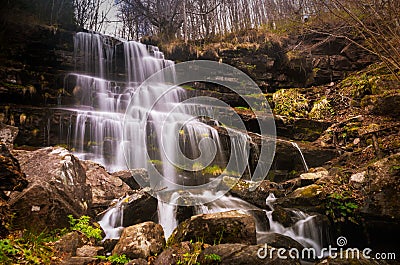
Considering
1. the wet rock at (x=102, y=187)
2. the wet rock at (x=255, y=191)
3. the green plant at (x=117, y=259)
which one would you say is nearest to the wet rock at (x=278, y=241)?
the wet rock at (x=255, y=191)

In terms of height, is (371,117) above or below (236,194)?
above

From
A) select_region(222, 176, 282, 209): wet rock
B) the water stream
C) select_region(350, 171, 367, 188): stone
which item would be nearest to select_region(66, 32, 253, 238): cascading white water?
the water stream

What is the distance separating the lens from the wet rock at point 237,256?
3.08 metres

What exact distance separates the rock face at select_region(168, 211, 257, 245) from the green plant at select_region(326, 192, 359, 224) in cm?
279

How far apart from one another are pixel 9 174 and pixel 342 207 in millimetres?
6419

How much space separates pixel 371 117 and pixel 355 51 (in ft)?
19.3

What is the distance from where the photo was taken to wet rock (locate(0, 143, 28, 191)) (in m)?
3.52

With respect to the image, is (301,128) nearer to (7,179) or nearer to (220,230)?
(220,230)

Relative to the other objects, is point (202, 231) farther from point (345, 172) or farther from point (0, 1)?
point (0, 1)

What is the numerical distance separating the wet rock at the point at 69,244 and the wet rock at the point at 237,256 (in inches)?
65.5

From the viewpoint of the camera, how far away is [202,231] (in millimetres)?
3992

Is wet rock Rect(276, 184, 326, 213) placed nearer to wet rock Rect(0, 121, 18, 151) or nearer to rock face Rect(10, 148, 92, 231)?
rock face Rect(10, 148, 92, 231)

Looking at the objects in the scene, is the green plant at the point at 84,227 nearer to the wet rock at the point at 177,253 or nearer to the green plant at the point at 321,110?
the wet rock at the point at 177,253

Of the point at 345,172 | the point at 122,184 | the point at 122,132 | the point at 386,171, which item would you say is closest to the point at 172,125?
the point at 122,132
